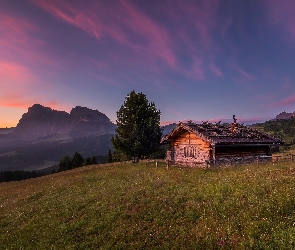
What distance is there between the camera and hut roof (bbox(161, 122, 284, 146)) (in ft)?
92.0

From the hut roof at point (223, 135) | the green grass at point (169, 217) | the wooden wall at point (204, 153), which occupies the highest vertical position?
the hut roof at point (223, 135)

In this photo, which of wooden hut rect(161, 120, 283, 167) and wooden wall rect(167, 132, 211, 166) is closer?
wooden hut rect(161, 120, 283, 167)

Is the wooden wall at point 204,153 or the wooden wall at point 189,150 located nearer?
the wooden wall at point 204,153

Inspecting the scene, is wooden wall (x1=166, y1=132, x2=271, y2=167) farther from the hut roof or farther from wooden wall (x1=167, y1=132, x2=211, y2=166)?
the hut roof

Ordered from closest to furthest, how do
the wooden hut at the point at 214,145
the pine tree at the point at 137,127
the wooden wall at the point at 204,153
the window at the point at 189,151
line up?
the wooden hut at the point at 214,145
the wooden wall at the point at 204,153
the window at the point at 189,151
the pine tree at the point at 137,127

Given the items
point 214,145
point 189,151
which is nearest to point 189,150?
point 189,151

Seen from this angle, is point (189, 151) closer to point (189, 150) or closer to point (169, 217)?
point (189, 150)

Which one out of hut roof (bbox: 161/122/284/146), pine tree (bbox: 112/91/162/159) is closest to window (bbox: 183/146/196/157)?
hut roof (bbox: 161/122/284/146)

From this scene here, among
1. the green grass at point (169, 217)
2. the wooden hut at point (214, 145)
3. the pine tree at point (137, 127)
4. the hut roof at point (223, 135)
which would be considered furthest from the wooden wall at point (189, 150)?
the green grass at point (169, 217)

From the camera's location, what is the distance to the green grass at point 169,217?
10492 millimetres

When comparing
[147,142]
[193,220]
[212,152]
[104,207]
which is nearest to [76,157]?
[147,142]

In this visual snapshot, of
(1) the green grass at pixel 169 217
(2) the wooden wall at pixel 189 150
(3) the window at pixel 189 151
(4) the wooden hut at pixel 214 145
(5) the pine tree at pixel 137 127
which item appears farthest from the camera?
(5) the pine tree at pixel 137 127

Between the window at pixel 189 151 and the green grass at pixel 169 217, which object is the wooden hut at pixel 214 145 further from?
the green grass at pixel 169 217

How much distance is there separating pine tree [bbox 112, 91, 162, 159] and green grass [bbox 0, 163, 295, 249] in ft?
63.3
